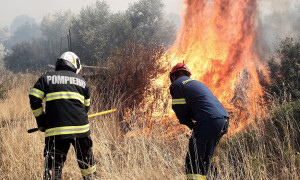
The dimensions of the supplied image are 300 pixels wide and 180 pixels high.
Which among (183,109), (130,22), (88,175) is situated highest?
(130,22)

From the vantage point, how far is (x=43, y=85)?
10.6 feet

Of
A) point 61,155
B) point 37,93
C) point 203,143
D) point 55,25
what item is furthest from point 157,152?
point 55,25

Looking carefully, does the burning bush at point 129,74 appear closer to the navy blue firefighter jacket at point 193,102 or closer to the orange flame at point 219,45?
the orange flame at point 219,45

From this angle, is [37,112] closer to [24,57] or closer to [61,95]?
[61,95]

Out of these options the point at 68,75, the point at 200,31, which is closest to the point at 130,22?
the point at 200,31

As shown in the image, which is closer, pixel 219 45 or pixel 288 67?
pixel 288 67

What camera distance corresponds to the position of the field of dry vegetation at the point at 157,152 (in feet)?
10.9

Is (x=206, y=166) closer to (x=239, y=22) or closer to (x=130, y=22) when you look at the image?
(x=239, y=22)

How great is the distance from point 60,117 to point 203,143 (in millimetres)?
1896

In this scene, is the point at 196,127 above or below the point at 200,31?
below

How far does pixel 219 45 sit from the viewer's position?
881 centimetres

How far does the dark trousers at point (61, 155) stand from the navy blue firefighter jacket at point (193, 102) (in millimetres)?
1418

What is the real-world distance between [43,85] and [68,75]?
13.9 inches

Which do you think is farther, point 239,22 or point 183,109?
point 239,22
